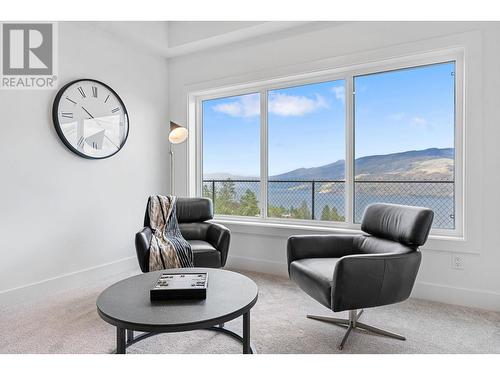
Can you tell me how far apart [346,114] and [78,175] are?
2.71m

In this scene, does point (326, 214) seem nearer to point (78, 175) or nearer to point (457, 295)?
point (457, 295)

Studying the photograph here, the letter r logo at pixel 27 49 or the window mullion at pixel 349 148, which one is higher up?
the letter r logo at pixel 27 49

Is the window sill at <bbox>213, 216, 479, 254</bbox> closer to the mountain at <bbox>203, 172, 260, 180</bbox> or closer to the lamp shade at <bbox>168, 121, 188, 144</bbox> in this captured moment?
the mountain at <bbox>203, 172, 260, 180</bbox>

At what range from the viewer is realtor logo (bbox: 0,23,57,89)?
2766 millimetres

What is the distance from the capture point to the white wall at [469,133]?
2555mm

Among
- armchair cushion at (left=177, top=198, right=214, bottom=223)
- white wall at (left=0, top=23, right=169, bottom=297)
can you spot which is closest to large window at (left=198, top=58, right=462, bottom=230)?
armchair cushion at (left=177, top=198, right=214, bottom=223)

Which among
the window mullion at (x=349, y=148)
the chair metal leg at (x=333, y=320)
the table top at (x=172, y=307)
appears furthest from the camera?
the window mullion at (x=349, y=148)

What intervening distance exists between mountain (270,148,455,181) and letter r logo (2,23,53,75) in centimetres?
281

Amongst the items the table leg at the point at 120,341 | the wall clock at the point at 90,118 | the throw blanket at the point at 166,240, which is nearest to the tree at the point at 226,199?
the throw blanket at the point at 166,240

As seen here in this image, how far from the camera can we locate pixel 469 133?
2.63 meters

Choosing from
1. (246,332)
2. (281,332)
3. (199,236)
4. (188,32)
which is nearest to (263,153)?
(199,236)

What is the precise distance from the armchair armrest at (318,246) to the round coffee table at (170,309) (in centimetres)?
59

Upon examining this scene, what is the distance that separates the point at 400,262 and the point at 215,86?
284cm

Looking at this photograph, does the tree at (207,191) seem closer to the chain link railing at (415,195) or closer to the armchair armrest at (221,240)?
the armchair armrest at (221,240)
